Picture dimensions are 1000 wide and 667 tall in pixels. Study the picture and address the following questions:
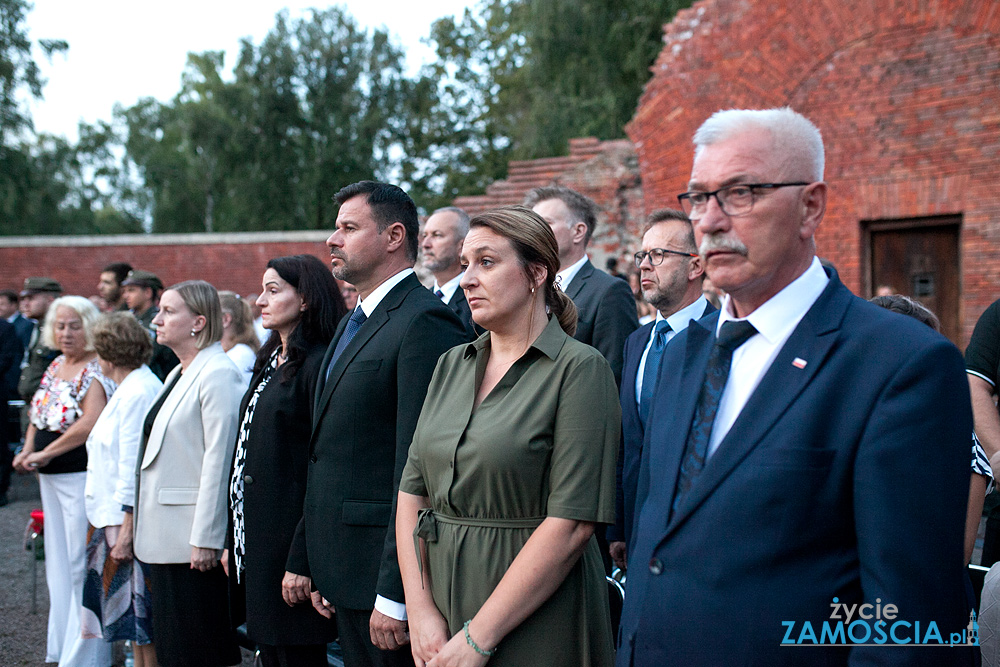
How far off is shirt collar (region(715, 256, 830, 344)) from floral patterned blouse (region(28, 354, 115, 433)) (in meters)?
4.81

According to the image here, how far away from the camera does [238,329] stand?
619 centimetres

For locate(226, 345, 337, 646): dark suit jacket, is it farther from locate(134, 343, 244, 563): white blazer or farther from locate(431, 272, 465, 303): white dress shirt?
locate(431, 272, 465, 303): white dress shirt

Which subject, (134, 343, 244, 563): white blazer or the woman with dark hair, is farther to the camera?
(134, 343, 244, 563): white blazer

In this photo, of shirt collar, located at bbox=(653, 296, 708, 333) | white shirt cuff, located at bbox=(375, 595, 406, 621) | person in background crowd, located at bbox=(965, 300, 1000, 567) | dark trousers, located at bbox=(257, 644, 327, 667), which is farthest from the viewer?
shirt collar, located at bbox=(653, 296, 708, 333)

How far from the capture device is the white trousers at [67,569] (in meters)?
4.90

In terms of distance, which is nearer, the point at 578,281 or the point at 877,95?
the point at 578,281

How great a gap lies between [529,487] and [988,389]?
2294 millimetres

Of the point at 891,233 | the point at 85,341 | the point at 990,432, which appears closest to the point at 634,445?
the point at 990,432

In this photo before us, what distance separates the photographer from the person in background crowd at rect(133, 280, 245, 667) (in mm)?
3975

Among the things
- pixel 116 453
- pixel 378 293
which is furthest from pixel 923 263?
pixel 116 453

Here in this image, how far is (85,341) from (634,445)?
4014 mm

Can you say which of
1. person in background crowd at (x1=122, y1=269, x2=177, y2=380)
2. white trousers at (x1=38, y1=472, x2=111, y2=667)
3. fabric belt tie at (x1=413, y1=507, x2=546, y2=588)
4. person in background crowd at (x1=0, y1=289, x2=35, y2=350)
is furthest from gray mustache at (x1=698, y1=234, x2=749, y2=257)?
person in background crowd at (x1=0, y1=289, x2=35, y2=350)

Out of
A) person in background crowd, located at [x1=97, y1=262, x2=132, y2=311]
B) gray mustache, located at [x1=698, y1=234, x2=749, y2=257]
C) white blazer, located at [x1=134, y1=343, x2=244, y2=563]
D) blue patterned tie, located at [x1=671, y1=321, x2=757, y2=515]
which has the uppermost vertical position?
person in background crowd, located at [x1=97, y1=262, x2=132, y2=311]

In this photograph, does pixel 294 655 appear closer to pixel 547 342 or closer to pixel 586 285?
pixel 547 342
